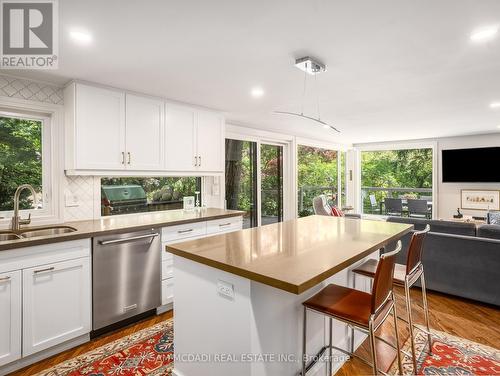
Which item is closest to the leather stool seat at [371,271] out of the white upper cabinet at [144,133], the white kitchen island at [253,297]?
the white kitchen island at [253,297]

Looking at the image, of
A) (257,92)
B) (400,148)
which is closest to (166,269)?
(257,92)

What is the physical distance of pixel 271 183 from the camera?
217 inches

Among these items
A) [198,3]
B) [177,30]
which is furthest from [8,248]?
[198,3]

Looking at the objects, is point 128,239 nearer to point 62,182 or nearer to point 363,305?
point 62,182

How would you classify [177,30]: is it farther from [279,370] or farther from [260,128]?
[260,128]

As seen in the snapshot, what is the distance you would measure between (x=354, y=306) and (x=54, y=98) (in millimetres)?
3153

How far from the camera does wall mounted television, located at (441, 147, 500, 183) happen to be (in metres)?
5.99

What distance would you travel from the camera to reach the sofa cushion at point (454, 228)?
124 inches

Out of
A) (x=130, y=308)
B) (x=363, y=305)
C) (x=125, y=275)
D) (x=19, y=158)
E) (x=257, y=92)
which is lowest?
(x=130, y=308)

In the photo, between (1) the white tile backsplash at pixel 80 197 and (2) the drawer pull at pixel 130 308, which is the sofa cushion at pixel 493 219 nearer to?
(2) the drawer pull at pixel 130 308

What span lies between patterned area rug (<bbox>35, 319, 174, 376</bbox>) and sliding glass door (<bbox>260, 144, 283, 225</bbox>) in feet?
10.2

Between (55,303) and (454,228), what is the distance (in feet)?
12.9

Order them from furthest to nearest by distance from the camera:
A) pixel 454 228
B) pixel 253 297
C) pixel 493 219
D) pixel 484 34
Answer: pixel 493 219 → pixel 454 228 → pixel 484 34 → pixel 253 297

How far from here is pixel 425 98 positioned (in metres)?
3.38
